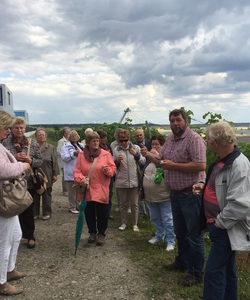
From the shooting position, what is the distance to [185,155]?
3775 mm

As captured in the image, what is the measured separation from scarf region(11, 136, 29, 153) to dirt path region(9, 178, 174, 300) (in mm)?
1504

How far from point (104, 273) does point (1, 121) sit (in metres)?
2.27

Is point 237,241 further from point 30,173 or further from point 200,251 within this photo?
point 30,173

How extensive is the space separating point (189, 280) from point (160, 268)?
593 millimetres

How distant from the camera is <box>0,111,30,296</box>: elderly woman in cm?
339

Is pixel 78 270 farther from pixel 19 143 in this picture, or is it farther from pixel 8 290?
pixel 19 143

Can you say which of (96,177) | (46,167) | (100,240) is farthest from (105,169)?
(46,167)

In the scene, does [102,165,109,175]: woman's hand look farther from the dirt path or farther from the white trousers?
the white trousers

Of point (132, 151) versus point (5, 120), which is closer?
point (5, 120)

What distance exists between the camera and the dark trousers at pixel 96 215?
531 cm

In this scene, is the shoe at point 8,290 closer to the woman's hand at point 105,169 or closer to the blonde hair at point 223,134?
the woman's hand at point 105,169

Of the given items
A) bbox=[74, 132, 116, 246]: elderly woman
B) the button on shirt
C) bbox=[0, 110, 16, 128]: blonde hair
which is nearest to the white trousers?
bbox=[0, 110, 16, 128]: blonde hair

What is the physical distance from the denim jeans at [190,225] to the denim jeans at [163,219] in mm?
1061

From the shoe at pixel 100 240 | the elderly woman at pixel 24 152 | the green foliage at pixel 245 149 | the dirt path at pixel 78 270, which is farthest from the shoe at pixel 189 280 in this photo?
the green foliage at pixel 245 149
